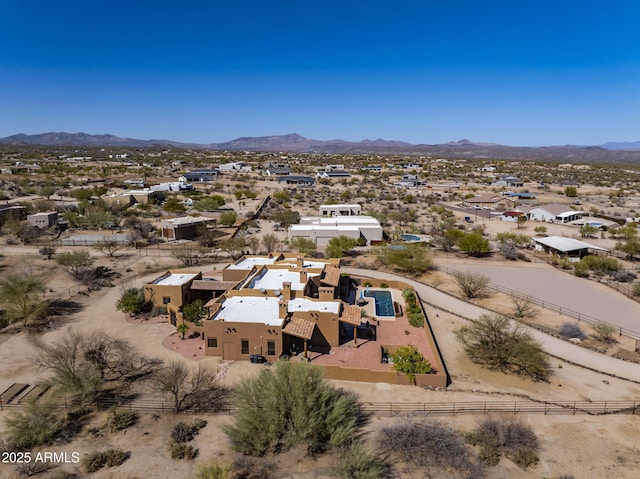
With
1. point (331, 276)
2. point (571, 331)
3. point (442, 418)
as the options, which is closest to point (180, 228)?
point (331, 276)

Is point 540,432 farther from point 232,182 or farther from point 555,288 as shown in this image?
point 232,182

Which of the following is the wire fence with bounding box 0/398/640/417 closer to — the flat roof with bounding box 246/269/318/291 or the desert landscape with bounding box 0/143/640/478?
the desert landscape with bounding box 0/143/640/478

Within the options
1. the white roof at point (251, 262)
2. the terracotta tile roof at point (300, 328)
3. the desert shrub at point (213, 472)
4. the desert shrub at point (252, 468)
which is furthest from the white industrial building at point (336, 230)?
the desert shrub at point (213, 472)

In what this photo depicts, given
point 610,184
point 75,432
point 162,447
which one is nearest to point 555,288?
point 162,447

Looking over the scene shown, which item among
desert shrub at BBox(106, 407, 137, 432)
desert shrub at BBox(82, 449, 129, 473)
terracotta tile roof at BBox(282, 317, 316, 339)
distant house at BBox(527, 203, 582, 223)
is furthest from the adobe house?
distant house at BBox(527, 203, 582, 223)

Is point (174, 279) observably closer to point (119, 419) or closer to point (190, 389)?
point (190, 389)

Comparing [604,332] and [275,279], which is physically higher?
[275,279]

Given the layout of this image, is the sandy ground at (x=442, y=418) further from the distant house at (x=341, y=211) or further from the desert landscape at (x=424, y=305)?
the distant house at (x=341, y=211)
